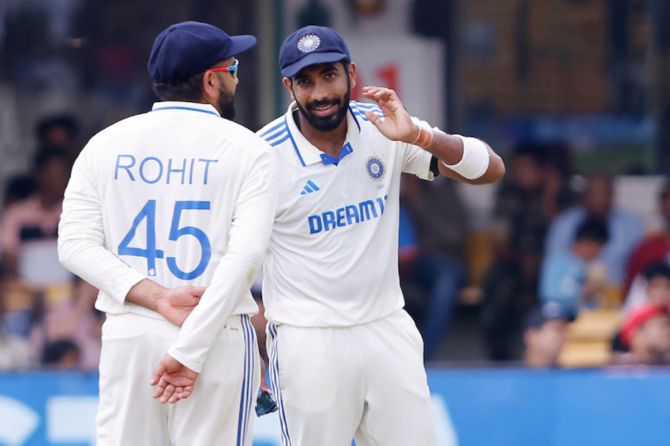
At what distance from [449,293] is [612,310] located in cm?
94

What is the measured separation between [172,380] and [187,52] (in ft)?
3.15

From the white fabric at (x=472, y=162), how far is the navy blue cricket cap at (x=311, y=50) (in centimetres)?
48

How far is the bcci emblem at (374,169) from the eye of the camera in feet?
14.8

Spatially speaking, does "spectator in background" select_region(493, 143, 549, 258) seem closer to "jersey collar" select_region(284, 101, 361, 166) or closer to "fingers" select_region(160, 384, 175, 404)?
"jersey collar" select_region(284, 101, 361, 166)

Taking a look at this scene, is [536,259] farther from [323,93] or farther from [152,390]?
[152,390]

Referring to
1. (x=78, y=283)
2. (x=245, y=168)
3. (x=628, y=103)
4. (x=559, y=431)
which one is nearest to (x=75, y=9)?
(x=78, y=283)

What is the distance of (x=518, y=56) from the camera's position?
8.20 meters

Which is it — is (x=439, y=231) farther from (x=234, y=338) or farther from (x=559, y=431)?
(x=234, y=338)

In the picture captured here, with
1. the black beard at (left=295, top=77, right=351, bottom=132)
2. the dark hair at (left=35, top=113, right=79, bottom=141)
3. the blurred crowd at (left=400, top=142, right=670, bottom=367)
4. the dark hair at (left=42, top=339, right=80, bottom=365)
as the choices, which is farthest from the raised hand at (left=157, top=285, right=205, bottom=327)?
the dark hair at (left=35, top=113, right=79, bottom=141)

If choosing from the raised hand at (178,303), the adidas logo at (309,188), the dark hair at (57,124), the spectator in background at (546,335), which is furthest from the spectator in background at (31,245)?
the raised hand at (178,303)

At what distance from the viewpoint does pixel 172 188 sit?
13.0 ft

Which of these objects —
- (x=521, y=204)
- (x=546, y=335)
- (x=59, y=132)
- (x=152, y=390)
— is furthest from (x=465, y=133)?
(x=152, y=390)

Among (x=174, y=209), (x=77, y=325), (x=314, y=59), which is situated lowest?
(x=77, y=325)

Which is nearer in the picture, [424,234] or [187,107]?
[187,107]
